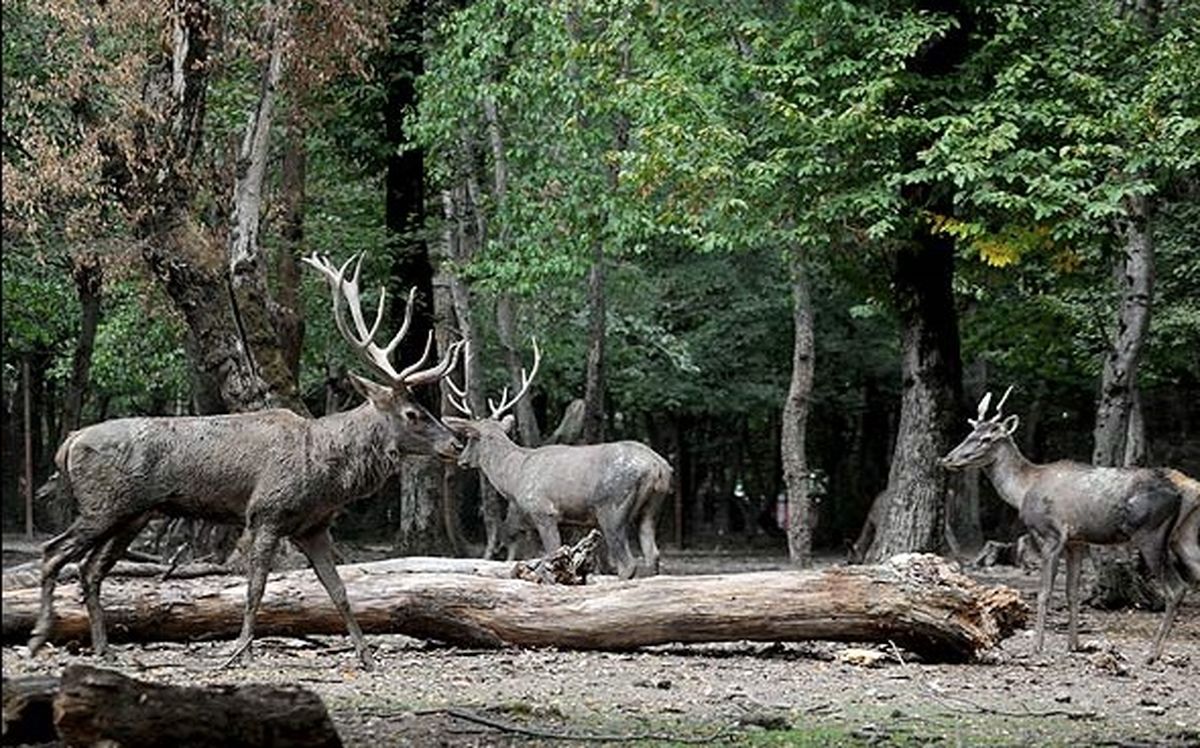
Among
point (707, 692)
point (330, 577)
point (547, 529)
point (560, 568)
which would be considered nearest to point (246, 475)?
point (330, 577)

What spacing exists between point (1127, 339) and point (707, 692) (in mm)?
8984

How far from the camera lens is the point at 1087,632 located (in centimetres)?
1439

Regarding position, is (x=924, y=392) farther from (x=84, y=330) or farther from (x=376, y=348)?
(x=84, y=330)

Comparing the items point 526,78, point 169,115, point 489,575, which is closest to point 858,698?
point 489,575

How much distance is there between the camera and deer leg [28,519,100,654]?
9297mm

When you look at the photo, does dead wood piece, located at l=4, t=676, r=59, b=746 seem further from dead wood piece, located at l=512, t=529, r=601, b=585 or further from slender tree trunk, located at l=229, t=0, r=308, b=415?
slender tree trunk, located at l=229, t=0, r=308, b=415

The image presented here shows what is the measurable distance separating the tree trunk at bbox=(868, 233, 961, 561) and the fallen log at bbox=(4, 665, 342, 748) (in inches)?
442

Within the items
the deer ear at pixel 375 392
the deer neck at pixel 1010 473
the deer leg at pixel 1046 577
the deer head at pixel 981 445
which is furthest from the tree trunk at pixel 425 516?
the deer ear at pixel 375 392

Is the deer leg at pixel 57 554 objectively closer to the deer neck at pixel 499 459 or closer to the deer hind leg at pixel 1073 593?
the deer neck at pixel 499 459

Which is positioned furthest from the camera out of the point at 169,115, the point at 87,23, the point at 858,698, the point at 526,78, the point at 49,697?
the point at 526,78

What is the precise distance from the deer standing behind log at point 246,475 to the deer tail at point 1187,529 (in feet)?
18.0

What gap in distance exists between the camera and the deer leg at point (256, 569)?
31.6 ft

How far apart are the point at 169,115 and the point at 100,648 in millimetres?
6346

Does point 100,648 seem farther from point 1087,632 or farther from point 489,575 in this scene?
point 1087,632
